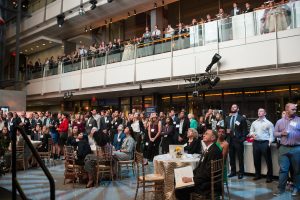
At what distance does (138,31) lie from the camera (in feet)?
65.3

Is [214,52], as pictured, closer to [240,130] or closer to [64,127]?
[240,130]

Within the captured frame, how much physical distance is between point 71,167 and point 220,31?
7345mm

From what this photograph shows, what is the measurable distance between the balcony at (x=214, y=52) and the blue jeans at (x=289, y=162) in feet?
15.0

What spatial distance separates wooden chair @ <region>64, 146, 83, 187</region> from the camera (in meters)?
6.92

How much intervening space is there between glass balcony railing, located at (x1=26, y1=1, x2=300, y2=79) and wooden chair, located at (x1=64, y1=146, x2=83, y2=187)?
22.6ft

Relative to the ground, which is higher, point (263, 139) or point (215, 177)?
point (263, 139)

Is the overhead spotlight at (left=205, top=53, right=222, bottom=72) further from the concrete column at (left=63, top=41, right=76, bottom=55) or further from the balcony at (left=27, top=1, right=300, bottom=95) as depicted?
the concrete column at (left=63, top=41, right=76, bottom=55)

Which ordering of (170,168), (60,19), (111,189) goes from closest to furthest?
(170,168)
(111,189)
(60,19)

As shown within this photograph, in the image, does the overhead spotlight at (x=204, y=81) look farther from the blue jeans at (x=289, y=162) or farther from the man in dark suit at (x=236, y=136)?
the blue jeans at (x=289, y=162)

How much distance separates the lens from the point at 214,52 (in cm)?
1105

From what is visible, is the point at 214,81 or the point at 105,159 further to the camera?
the point at 214,81

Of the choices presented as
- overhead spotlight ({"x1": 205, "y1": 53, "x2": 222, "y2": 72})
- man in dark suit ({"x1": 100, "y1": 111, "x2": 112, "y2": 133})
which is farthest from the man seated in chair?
man in dark suit ({"x1": 100, "y1": 111, "x2": 112, "y2": 133})

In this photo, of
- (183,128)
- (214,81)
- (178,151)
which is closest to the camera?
(178,151)

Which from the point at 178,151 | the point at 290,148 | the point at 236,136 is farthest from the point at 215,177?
the point at 236,136
